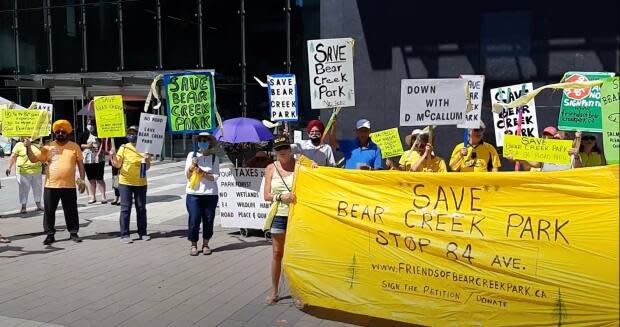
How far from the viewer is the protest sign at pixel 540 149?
6.45 meters

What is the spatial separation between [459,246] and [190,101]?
4511 mm

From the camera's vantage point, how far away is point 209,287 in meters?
6.34

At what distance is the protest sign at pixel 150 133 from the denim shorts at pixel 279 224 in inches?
131

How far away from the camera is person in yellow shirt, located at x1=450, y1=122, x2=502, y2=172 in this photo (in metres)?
6.64

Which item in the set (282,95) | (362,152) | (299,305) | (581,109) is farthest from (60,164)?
(581,109)

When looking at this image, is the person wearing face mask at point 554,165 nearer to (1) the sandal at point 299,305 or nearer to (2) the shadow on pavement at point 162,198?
(1) the sandal at point 299,305

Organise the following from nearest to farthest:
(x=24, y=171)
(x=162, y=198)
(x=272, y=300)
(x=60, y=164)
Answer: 1. (x=272, y=300)
2. (x=60, y=164)
3. (x=24, y=171)
4. (x=162, y=198)

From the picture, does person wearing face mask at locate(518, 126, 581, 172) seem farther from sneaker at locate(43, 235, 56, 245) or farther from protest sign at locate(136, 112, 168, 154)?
sneaker at locate(43, 235, 56, 245)

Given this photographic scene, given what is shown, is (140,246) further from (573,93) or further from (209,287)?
(573,93)

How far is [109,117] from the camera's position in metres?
8.32

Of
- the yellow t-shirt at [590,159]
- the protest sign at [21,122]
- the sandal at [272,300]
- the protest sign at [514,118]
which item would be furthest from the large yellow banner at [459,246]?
the protest sign at [21,122]

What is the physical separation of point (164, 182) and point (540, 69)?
10456 millimetres

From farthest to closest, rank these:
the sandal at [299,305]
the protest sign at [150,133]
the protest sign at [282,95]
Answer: the protest sign at [282,95] → the protest sign at [150,133] → the sandal at [299,305]

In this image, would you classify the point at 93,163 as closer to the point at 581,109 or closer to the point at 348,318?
the point at 348,318
